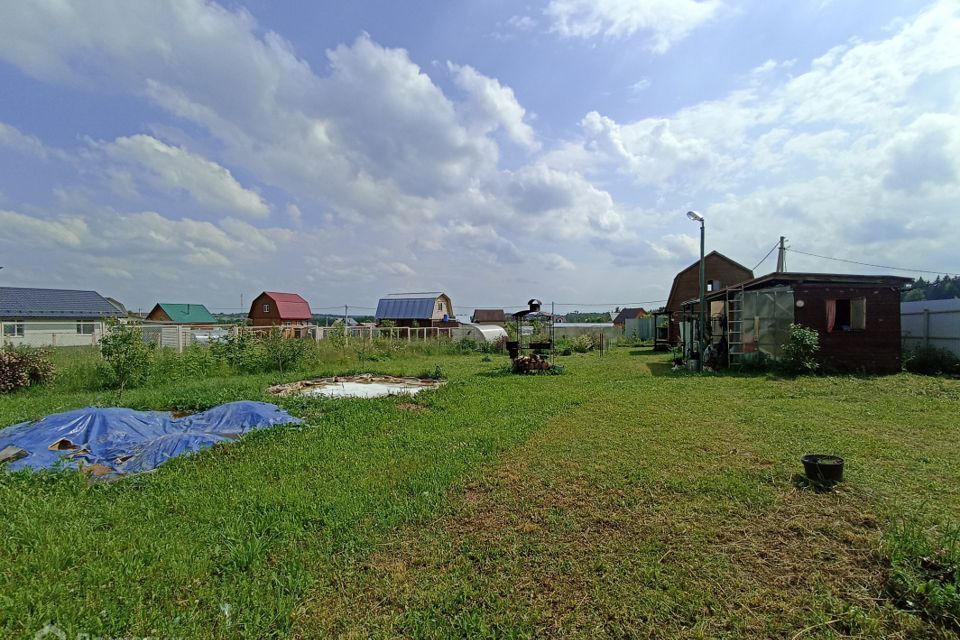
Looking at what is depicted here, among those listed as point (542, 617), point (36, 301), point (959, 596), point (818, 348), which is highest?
point (36, 301)

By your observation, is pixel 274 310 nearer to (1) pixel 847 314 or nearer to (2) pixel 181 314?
(2) pixel 181 314

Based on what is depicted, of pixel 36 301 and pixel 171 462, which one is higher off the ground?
pixel 36 301

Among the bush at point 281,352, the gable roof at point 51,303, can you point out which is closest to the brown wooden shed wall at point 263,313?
the gable roof at point 51,303

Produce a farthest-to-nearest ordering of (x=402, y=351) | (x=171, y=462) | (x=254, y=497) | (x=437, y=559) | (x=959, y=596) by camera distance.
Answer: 1. (x=402, y=351)
2. (x=171, y=462)
3. (x=254, y=497)
4. (x=437, y=559)
5. (x=959, y=596)

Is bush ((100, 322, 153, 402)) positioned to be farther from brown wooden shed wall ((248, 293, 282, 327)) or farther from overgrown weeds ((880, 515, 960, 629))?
brown wooden shed wall ((248, 293, 282, 327))

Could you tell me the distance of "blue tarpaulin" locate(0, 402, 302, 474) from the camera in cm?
462

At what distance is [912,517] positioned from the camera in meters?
3.14

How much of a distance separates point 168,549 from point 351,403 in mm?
4958

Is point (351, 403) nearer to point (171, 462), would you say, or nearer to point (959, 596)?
point (171, 462)

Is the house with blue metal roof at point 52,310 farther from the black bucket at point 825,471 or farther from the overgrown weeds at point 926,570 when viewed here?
the overgrown weeds at point 926,570

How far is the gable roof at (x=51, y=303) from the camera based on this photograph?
28.6m

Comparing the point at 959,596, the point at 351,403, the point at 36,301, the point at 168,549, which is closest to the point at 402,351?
the point at 351,403

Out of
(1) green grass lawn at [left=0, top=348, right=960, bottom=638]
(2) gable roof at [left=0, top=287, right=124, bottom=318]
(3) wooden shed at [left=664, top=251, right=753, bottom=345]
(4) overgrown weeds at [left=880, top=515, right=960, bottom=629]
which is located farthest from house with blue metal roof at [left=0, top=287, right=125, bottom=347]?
(3) wooden shed at [left=664, top=251, right=753, bottom=345]

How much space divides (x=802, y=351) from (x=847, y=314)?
233cm
